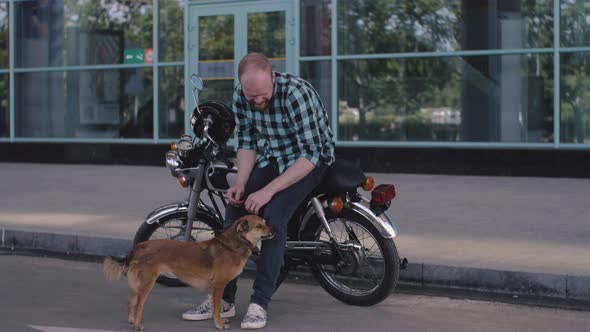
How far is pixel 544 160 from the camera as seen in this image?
14500 millimetres

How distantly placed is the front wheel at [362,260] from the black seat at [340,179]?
7.3 inches

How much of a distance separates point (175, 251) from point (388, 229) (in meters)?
1.27

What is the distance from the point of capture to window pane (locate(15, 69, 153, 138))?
17797mm

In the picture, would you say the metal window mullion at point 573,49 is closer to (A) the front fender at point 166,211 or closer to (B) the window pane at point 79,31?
(B) the window pane at point 79,31

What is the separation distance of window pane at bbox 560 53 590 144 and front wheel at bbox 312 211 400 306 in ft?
27.9

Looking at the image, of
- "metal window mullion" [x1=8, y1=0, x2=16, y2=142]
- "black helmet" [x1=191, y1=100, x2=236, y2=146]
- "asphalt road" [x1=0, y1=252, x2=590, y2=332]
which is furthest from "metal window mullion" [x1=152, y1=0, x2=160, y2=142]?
"black helmet" [x1=191, y1=100, x2=236, y2=146]

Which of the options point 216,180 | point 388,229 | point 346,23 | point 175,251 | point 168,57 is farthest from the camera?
point 168,57

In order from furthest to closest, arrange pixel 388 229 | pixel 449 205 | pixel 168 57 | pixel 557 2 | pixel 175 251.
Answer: pixel 168 57 < pixel 557 2 < pixel 449 205 < pixel 388 229 < pixel 175 251

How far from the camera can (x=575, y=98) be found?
47.3 feet

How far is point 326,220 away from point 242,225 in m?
0.81

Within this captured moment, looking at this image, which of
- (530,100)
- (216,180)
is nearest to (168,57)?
(530,100)

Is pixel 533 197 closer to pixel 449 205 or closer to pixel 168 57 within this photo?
pixel 449 205

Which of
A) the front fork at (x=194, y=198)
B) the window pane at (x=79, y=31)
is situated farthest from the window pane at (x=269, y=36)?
the front fork at (x=194, y=198)

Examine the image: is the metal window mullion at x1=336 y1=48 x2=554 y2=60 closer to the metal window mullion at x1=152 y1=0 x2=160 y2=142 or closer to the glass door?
the glass door
